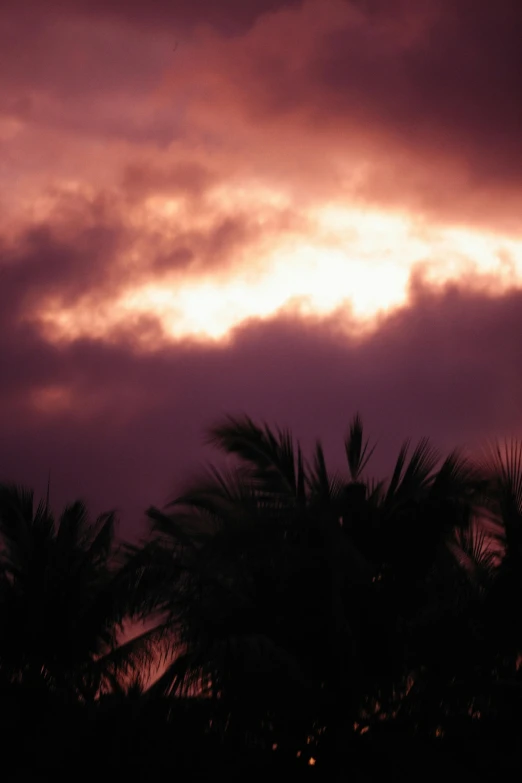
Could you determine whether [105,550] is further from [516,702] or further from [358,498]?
[516,702]

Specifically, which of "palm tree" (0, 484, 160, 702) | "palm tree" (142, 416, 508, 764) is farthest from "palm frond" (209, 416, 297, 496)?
"palm tree" (0, 484, 160, 702)

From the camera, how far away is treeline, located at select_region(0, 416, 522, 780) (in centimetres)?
1162

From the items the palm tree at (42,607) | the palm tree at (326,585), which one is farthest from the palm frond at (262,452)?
the palm tree at (42,607)

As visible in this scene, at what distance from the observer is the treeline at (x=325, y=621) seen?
11625 millimetres

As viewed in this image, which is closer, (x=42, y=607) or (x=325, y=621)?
(x=325, y=621)

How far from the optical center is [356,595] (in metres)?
12.2

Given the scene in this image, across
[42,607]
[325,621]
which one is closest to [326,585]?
[325,621]

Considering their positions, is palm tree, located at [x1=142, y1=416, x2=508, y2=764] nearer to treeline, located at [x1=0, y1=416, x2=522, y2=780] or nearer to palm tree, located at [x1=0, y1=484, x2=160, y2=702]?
treeline, located at [x1=0, y1=416, x2=522, y2=780]

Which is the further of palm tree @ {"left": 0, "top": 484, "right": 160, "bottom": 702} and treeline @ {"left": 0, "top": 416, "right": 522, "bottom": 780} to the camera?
palm tree @ {"left": 0, "top": 484, "right": 160, "bottom": 702}

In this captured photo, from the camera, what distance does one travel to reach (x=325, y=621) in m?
12.0

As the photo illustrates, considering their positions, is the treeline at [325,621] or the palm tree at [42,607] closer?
the treeline at [325,621]

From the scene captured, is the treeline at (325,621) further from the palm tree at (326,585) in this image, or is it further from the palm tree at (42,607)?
the palm tree at (42,607)

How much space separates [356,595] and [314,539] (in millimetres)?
872

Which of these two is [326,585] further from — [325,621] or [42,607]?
[42,607]
